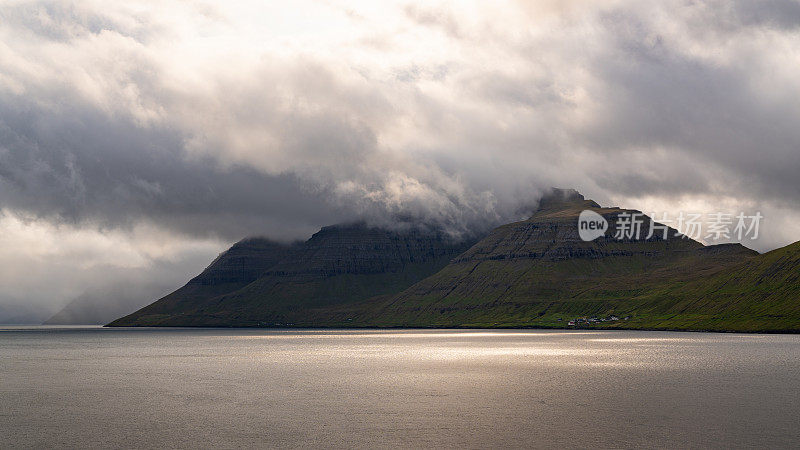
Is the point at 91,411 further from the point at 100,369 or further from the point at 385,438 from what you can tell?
the point at 100,369

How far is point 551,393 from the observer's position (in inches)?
4567

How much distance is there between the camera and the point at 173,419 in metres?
91.1

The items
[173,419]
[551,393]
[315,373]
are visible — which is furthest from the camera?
[315,373]

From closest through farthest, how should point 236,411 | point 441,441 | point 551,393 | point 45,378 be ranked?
point 441,441 → point 236,411 → point 551,393 → point 45,378

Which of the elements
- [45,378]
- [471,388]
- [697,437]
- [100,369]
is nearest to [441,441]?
[697,437]

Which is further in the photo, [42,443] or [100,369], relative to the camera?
[100,369]

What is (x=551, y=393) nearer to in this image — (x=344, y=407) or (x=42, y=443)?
(x=344, y=407)

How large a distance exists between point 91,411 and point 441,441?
53.5 m

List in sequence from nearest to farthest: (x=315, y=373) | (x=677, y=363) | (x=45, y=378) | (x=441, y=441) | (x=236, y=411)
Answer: (x=441, y=441) → (x=236, y=411) → (x=45, y=378) → (x=315, y=373) → (x=677, y=363)

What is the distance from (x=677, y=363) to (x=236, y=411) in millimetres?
119162

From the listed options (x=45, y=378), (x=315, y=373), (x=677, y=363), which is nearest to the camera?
(x=45, y=378)

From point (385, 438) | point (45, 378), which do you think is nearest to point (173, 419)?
point (385, 438)

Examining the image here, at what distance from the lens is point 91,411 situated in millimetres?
98562

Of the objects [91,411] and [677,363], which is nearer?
[91,411]
